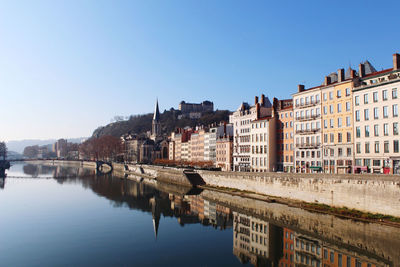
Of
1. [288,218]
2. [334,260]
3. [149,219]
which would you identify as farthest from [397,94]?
[149,219]

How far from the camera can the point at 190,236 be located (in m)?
34.2

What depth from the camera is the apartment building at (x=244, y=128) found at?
242ft

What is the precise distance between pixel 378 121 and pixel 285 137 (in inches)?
860

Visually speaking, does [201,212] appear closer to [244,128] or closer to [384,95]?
[384,95]

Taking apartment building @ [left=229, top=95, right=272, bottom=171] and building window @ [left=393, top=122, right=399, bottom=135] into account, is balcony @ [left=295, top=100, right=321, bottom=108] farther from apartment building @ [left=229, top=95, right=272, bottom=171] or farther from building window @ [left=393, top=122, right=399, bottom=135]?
building window @ [left=393, top=122, right=399, bottom=135]

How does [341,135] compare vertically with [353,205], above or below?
above

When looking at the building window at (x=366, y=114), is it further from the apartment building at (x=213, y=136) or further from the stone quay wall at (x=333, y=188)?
the apartment building at (x=213, y=136)

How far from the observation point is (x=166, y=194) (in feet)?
214

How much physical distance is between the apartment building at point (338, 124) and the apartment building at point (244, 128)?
20.7 meters

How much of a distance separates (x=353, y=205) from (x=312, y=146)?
1994cm

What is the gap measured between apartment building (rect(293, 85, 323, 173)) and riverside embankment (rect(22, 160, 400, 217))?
933 centimetres

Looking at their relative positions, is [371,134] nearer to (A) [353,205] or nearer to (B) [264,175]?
(A) [353,205]

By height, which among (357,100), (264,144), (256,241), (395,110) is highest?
(357,100)

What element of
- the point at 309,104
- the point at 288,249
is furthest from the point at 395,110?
the point at 288,249
